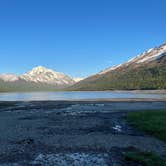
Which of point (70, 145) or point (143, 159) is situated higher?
point (70, 145)

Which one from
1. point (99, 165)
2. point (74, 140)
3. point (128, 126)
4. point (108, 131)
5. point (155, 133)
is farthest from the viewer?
point (128, 126)

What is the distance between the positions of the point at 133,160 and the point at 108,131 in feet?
44.3

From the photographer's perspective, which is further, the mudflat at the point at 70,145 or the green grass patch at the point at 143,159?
the mudflat at the point at 70,145

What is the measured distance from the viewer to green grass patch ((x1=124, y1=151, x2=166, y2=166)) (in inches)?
846

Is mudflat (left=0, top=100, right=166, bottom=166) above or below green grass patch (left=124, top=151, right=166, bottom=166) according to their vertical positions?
above

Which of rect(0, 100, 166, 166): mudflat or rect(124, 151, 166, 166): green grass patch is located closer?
rect(124, 151, 166, 166): green grass patch

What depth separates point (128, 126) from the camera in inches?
1594

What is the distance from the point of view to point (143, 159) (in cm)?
2234

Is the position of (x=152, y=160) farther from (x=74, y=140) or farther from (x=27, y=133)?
(x=27, y=133)

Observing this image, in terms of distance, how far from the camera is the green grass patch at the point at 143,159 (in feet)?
70.5

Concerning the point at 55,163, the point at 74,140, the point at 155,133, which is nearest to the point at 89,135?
the point at 74,140

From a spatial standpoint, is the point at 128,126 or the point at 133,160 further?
the point at 128,126

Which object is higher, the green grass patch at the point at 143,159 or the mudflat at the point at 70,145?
the mudflat at the point at 70,145

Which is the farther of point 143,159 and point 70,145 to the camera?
point 70,145
